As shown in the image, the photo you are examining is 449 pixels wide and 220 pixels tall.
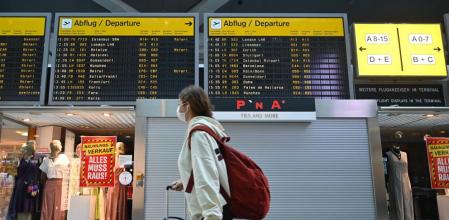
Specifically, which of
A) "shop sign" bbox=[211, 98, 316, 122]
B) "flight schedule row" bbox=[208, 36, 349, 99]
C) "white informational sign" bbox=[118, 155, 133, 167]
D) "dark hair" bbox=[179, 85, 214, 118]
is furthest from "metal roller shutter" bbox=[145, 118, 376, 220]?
"dark hair" bbox=[179, 85, 214, 118]

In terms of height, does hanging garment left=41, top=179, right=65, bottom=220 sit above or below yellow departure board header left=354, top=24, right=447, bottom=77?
below

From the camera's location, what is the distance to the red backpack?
1.85 m

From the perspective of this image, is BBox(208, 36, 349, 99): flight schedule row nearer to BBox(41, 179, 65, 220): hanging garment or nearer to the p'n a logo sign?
the p'n a logo sign

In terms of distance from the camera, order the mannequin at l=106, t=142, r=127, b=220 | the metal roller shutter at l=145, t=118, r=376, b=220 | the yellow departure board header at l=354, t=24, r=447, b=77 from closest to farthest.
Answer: the metal roller shutter at l=145, t=118, r=376, b=220 < the yellow departure board header at l=354, t=24, r=447, b=77 < the mannequin at l=106, t=142, r=127, b=220

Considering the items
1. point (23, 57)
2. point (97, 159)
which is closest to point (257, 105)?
point (97, 159)

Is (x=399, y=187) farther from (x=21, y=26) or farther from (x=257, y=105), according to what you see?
(x=21, y=26)

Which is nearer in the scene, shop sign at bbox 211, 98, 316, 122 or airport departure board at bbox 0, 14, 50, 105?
shop sign at bbox 211, 98, 316, 122

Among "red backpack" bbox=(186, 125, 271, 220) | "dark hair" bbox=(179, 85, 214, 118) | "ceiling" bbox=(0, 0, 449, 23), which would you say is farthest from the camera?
"ceiling" bbox=(0, 0, 449, 23)

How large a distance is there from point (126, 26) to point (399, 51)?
12.1ft

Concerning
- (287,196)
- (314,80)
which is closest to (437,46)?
(314,80)

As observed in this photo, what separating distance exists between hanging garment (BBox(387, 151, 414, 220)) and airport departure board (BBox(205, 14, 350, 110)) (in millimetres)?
1905

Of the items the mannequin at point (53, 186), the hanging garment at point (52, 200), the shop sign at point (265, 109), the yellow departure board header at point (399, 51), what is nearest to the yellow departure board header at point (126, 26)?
the shop sign at point (265, 109)

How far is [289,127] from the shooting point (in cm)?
487

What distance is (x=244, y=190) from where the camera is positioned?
73.3 inches
